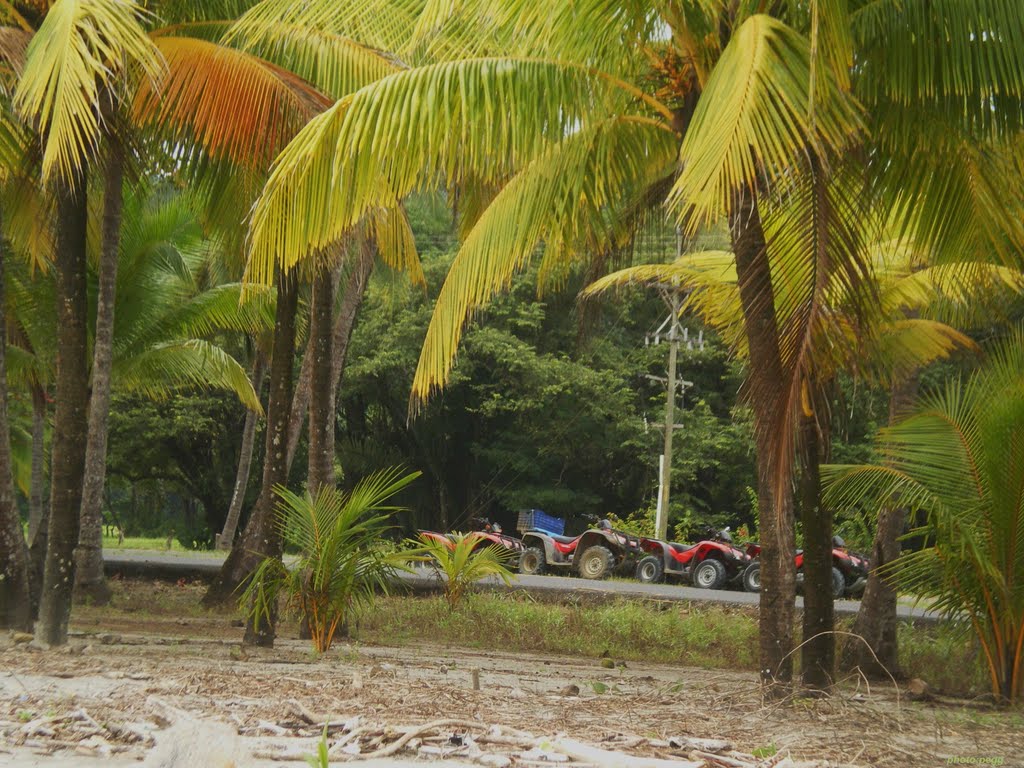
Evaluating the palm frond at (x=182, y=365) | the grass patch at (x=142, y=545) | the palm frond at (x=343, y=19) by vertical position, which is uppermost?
the palm frond at (x=343, y=19)

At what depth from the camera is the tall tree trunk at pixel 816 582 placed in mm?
7090

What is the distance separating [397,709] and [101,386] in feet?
24.9

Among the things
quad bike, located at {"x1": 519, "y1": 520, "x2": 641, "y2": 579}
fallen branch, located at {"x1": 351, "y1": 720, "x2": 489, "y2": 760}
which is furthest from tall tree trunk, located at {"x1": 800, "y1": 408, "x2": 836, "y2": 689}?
quad bike, located at {"x1": 519, "y1": 520, "x2": 641, "y2": 579}

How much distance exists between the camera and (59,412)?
8242mm

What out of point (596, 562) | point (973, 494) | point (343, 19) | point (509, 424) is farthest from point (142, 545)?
point (973, 494)

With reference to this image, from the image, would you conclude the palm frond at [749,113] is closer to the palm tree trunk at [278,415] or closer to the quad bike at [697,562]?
the palm tree trunk at [278,415]

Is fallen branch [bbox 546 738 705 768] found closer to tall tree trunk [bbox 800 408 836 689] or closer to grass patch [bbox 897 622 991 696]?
tall tree trunk [bbox 800 408 836 689]

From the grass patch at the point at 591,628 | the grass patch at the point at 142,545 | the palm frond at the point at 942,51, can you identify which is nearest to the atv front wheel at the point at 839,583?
the grass patch at the point at 591,628

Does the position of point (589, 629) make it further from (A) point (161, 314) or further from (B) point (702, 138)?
(B) point (702, 138)

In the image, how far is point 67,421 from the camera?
8234 mm

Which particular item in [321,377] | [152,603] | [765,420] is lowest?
[152,603]

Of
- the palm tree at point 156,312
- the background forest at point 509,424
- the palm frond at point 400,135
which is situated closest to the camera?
the palm frond at point 400,135

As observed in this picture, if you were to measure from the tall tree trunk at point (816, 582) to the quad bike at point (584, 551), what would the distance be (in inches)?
Result: 439

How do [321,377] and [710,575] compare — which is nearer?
[321,377]
